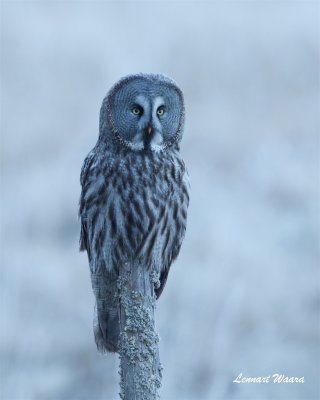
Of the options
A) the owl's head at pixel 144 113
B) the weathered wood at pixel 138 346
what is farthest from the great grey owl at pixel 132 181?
the weathered wood at pixel 138 346

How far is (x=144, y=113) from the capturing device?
380 centimetres

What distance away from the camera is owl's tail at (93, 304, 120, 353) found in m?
3.80

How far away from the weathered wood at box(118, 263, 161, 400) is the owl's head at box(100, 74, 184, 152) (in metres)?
0.69

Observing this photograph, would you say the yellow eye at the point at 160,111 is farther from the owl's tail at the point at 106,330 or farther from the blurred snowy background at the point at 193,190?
the blurred snowy background at the point at 193,190

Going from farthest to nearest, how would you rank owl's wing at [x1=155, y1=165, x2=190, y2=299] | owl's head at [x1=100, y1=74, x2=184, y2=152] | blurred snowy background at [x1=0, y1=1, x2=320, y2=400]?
blurred snowy background at [x1=0, y1=1, x2=320, y2=400] < owl's wing at [x1=155, y1=165, x2=190, y2=299] < owl's head at [x1=100, y1=74, x2=184, y2=152]

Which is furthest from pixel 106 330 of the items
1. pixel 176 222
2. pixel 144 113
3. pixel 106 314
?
pixel 144 113

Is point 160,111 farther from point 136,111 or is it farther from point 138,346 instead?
point 138,346

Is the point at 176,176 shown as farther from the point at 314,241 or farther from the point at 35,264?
the point at 314,241

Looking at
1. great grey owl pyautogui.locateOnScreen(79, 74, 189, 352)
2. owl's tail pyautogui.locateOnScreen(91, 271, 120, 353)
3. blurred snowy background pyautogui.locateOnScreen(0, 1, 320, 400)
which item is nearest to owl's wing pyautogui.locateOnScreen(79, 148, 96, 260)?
great grey owl pyautogui.locateOnScreen(79, 74, 189, 352)

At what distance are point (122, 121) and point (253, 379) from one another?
246 cm

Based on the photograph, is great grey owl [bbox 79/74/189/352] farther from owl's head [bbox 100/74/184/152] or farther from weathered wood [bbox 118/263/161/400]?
weathered wood [bbox 118/263/161/400]

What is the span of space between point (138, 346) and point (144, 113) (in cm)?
97

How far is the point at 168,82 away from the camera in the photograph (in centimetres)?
379

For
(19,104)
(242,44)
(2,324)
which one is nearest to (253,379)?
(2,324)
